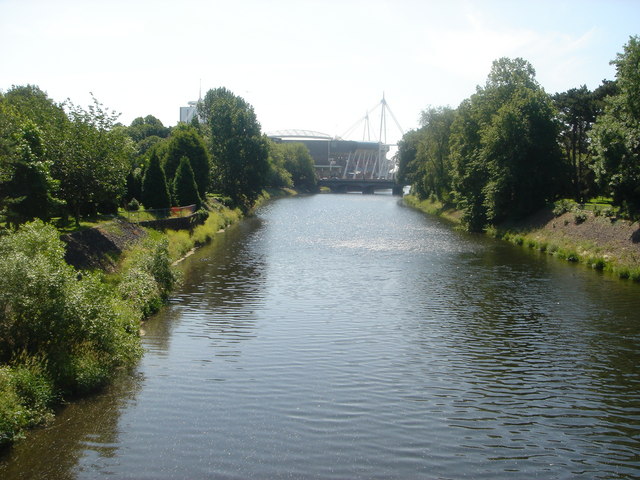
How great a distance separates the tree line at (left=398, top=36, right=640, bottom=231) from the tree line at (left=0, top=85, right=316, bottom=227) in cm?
2456

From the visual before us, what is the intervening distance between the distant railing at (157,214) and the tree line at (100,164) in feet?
3.33

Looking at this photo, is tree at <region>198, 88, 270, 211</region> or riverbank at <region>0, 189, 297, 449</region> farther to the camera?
tree at <region>198, 88, 270, 211</region>

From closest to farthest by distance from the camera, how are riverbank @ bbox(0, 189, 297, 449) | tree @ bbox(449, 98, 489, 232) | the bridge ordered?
riverbank @ bbox(0, 189, 297, 449) < tree @ bbox(449, 98, 489, 232) < the bridge

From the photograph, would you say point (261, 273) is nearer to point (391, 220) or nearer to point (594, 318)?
point (594, 318)

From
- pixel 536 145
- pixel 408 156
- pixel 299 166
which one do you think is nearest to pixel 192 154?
pixel 536 145

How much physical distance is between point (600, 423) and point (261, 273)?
21142mm

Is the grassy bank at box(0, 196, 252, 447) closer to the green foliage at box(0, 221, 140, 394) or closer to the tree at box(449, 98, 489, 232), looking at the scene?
the green foliage at box(0, 221, 140, 394)

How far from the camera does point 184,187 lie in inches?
1991

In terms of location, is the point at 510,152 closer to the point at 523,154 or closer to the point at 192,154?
the point at 523,154

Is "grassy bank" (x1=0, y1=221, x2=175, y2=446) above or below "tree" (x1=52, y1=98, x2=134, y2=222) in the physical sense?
below

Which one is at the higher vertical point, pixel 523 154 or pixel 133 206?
pixel 523 154

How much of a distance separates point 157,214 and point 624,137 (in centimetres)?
2893

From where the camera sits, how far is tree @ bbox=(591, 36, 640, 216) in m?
32.8

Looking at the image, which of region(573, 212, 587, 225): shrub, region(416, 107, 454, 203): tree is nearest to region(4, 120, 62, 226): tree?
region(573, 212, 587, 225): shrub
